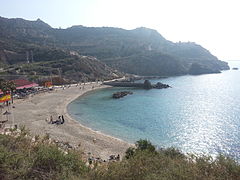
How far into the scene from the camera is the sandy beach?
94.0 ft

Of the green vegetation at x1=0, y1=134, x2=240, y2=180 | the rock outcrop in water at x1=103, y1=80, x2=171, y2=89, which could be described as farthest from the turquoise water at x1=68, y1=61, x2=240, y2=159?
the rock outcrop in water at x1=103, y1=80, x2=171, y2=89

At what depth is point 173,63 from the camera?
149500 mm


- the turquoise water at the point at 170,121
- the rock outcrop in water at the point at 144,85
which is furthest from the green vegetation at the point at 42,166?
the rock outcrop in water at the point at 144,85

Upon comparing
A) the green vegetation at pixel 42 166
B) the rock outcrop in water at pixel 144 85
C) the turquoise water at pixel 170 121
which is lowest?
the turquoise water at pixel 170 121

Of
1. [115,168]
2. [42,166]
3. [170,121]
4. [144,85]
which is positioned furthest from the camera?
[144,85]

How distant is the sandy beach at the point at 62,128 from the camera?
94.0 feet

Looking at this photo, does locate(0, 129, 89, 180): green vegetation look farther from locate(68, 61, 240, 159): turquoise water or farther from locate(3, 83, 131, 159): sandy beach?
locate(68, 61, 240, 159): turquoise water

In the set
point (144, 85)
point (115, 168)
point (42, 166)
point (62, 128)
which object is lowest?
point (62, 128)

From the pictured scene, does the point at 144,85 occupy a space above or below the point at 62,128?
above

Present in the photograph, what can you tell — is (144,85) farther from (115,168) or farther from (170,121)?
(115,168)

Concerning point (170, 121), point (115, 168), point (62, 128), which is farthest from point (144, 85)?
point (115, 168)

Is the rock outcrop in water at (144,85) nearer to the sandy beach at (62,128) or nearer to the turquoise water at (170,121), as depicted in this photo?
the turquoise water at (170,121)

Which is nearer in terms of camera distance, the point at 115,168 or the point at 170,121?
the point at 115,168

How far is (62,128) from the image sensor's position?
35969 mm
